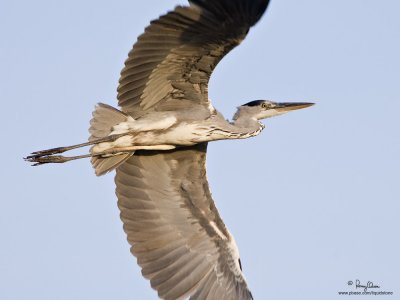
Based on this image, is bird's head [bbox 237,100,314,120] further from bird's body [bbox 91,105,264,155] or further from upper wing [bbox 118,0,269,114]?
upper wing [bbox 118,0,269,114]

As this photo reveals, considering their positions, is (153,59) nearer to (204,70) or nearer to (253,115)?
(204,70)

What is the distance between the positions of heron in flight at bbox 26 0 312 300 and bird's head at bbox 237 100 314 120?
14 millimetres

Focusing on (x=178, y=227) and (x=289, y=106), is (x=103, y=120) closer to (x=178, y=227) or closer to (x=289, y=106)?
(x=178, y=227)

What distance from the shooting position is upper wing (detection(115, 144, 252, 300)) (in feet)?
36.7

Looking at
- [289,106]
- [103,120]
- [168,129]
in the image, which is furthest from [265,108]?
[103,120]

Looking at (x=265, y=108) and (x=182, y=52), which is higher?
(x=182, y=52)

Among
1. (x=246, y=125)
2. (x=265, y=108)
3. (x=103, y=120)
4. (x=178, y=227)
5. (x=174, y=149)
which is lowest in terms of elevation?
(x=178, y=227)

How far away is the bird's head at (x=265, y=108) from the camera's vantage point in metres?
11.5

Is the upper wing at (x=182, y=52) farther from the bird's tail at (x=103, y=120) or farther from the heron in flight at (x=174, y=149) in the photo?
the bird's tail at (x=103, y=120)

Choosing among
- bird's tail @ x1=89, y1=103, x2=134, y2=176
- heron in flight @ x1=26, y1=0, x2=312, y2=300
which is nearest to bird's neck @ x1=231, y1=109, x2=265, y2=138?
heron in flight @ x1=26, y1=0, x2=312, y2=300

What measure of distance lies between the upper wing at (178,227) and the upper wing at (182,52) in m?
0.99

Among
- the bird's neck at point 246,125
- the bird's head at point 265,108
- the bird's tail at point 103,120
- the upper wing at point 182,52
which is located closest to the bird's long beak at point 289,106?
the bird's head at point 265,108

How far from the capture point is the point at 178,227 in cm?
1157

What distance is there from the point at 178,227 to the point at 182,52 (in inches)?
102
